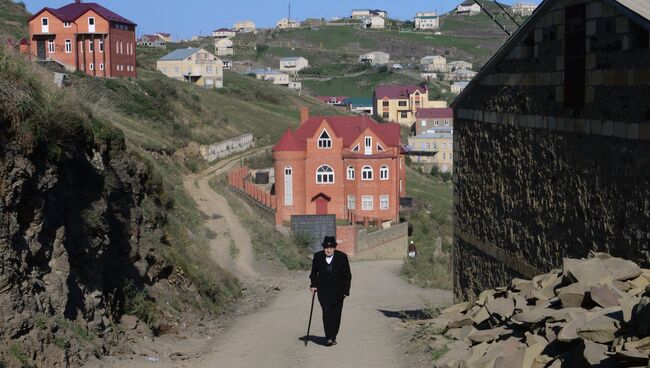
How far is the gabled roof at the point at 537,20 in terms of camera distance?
10.4 m

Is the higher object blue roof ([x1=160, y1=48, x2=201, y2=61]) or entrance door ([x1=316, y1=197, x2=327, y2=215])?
blue roof ([x1=160, y1=48, x2=201, y2=61])

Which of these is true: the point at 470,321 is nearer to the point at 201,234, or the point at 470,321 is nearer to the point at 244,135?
the point at 201,234

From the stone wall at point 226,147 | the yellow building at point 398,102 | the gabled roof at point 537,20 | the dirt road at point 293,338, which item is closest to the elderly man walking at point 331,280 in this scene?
the dirt road at point 293,338

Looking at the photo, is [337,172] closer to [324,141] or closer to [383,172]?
[324,141]

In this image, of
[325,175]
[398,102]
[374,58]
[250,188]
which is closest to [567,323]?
[325,175]

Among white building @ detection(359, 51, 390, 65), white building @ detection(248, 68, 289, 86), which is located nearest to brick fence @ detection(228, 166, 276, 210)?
white building @ detection(248, 68, 289, 86)

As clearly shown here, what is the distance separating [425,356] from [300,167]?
126 feet

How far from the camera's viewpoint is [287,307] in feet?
74.9

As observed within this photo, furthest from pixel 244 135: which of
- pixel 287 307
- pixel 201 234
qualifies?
pixel 287 307

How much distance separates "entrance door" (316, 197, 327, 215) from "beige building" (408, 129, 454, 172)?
49275 mm

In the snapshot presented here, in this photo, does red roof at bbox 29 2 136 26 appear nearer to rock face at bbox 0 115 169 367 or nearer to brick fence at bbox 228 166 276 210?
brick fence at bbox 228 166 276 210

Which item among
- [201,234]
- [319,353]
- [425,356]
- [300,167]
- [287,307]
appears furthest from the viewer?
[300,167]

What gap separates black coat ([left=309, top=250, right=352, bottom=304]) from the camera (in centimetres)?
1337

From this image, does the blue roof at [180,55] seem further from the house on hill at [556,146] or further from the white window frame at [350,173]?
the house on hill at [556,146]
